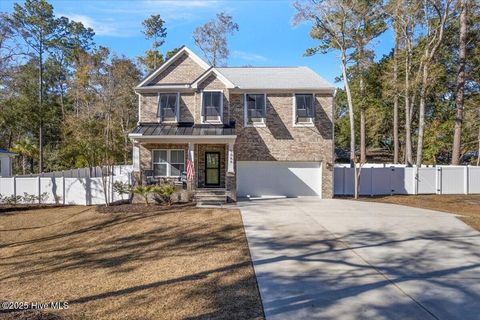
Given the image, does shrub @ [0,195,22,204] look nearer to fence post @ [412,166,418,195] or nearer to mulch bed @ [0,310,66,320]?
mulch bed @ [0,310,66,320]

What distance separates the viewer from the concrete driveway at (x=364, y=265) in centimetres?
537

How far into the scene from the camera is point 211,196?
15695 mm

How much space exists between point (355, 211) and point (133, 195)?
33.0ft

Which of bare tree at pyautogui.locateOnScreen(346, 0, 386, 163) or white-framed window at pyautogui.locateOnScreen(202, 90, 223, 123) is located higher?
bare tree at pyautogui.locateOnScreen(346, 0, 386, 163)

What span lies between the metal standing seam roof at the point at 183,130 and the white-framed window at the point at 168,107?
475mm

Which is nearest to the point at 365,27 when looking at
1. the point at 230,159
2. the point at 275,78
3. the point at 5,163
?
the point at 275,78

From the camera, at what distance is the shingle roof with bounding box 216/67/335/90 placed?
715 inches

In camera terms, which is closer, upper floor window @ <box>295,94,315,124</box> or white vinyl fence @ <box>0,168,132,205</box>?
white vinyl fence @ <box>0,168,132,205</box>

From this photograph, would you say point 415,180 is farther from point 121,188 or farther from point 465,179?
point 121,188

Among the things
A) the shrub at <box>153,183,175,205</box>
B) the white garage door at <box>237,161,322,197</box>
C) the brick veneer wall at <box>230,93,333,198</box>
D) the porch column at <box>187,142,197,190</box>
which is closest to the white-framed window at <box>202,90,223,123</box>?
the brick veneer wall at <box>230,93,333,198</box>

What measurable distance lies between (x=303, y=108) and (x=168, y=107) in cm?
743

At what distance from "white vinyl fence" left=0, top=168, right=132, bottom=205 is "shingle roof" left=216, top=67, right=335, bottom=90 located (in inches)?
359

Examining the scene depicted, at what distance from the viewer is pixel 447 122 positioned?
30.3 metres

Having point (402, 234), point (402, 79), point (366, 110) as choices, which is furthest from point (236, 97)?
point (366, 110)
